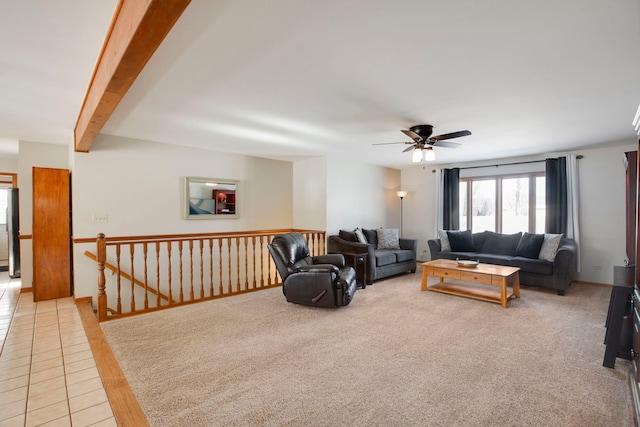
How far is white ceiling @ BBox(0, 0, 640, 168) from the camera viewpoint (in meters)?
1.73

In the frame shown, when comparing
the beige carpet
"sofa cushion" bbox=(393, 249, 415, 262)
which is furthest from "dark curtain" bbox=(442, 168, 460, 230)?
the beige carpet

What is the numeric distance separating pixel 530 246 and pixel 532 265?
1.78 ft

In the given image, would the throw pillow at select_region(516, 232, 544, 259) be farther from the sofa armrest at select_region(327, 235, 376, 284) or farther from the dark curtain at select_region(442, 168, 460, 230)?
the sofa armrest at select_region(327, 235, 376, 284)

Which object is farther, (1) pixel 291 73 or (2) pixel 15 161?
(2) pixel 15 161

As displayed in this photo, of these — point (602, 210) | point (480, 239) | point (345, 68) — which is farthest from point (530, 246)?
point (345, 68)

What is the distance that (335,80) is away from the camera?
2.59 meters

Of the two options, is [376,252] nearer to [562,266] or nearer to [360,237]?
[360,237]

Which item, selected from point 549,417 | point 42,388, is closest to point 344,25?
point 549,417

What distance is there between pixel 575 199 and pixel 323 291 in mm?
4796

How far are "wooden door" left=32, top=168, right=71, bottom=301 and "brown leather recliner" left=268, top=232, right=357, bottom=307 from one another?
10.6 feet

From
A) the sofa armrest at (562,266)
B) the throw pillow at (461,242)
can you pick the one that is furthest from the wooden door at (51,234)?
the sofa armrest at (562,266)

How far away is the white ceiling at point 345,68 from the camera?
1734 millimetres

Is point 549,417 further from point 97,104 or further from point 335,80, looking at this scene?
point 97,104

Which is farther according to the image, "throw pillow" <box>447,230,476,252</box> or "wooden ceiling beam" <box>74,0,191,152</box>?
"throw pillow" <box>447,230,476,252</box>
